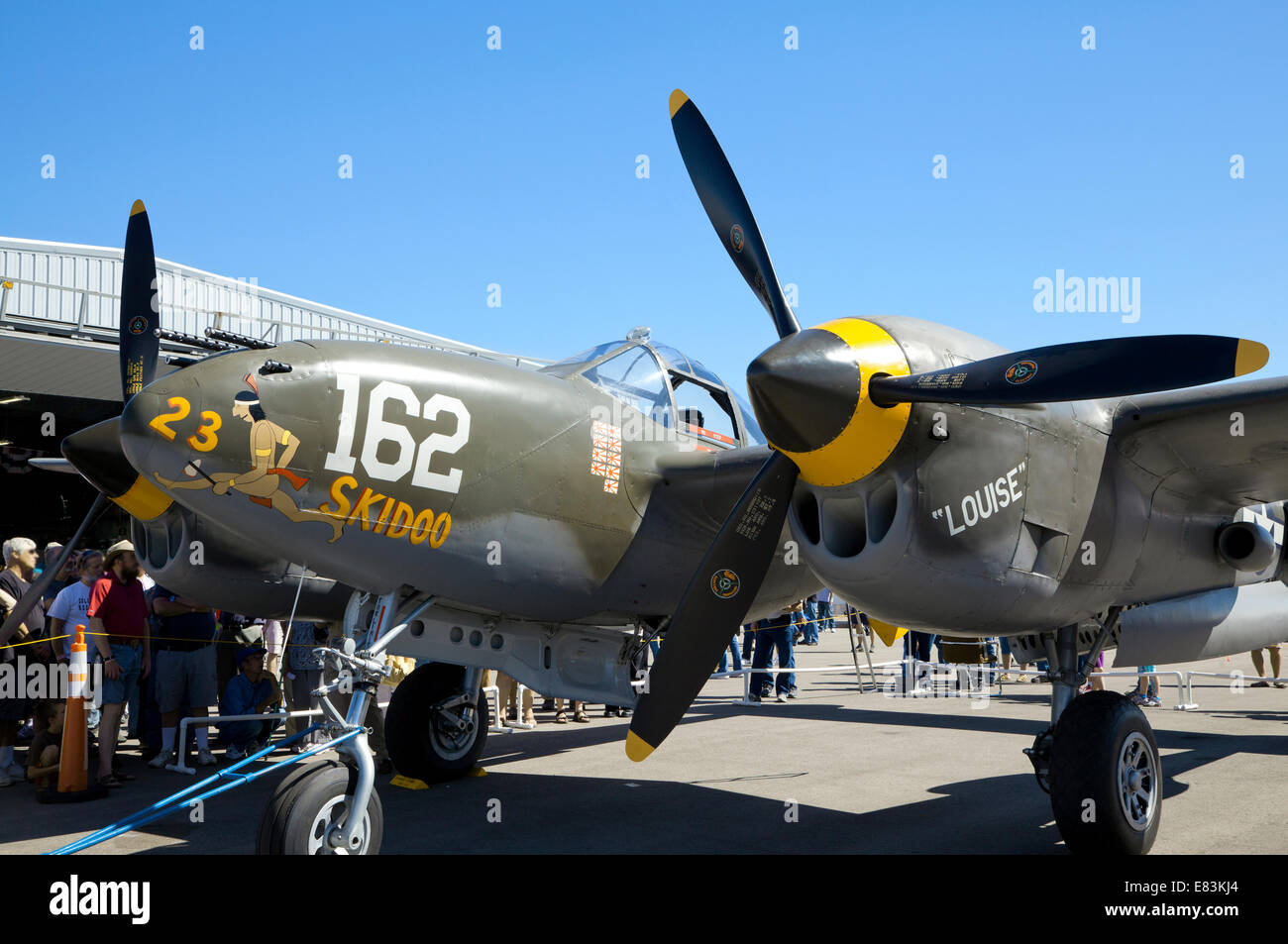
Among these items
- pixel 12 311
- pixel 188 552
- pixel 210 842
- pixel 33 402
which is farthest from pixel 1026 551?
pixel 12 311

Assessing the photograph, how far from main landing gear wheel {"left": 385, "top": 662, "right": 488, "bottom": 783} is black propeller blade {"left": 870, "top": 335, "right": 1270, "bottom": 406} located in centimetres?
548

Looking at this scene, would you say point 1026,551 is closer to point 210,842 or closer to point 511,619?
point 511,619

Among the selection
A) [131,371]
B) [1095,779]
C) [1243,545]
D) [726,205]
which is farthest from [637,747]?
[131,371]

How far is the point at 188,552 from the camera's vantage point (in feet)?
25.6

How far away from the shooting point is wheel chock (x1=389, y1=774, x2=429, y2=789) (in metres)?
8.63

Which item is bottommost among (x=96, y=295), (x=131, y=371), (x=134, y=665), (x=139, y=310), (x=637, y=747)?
(x=637, y=747)

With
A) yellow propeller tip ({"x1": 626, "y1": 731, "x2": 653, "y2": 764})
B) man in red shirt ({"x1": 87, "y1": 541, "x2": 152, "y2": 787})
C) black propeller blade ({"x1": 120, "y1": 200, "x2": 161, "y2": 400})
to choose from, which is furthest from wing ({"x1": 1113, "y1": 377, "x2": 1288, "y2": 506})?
man in red shirt ({"x1": 87, "y1": 541, "x2": 152, "y2": 787})

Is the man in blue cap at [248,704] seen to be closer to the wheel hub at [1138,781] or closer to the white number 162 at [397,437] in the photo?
the white number 162 at [397,437]

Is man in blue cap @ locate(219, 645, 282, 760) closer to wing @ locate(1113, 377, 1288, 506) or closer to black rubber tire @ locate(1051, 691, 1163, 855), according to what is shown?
black rubber tire @ locate(1051, 691, 1163, 855)

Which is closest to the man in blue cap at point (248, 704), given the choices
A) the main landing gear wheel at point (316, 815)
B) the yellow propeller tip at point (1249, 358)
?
the main landing gear wheel at point (316, 815)

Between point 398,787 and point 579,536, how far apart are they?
326 centimetres

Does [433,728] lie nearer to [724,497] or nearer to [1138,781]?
[724,497]

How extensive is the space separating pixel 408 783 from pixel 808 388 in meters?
5.58

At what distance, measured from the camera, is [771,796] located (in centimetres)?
810
